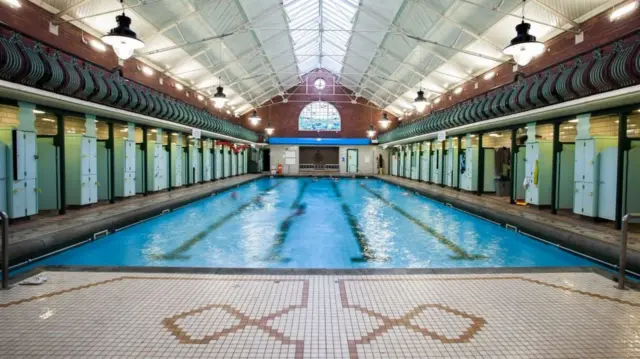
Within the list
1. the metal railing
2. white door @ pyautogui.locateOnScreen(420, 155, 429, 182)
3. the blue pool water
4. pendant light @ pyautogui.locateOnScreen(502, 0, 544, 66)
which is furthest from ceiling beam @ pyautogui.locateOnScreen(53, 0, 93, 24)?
the metal railing

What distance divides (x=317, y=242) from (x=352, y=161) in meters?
26.0

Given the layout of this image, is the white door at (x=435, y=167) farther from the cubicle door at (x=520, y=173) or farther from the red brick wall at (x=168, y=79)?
the cubicle door at (x=520, y=173)

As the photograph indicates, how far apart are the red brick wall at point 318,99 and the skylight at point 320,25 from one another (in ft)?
16.1

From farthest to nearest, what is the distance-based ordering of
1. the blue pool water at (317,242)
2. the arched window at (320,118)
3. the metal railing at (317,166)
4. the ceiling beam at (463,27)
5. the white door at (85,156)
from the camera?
the metal railing at (317,166), the arched window at (320,118), the ceiling beam at (463,27), the white door at (85,156), the blue pool water at (317,242)

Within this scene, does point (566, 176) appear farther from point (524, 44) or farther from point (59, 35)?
point (59, 35)

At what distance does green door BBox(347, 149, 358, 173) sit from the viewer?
107 feet

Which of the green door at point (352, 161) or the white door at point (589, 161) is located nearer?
the white door at point (589, 161)

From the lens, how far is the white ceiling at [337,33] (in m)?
9.91

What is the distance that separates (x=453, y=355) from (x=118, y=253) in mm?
5694

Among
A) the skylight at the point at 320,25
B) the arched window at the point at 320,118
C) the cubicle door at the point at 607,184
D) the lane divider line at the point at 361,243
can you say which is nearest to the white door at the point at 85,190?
the lane divider line at the point at 361,243

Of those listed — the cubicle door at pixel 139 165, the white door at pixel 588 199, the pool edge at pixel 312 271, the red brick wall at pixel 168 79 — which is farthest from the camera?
the cubicle door at pixel 139 165

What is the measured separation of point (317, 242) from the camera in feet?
23.2

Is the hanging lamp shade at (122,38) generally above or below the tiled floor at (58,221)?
above

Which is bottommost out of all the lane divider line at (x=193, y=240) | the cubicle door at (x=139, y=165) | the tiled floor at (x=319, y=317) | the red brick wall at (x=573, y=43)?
the lane divider line at (x=193, y=240)
